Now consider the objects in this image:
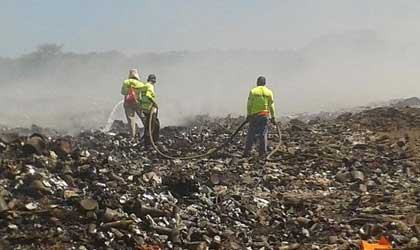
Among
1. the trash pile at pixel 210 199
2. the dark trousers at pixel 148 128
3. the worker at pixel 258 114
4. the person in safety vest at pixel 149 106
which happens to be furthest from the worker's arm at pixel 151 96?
the worker at pixel 258 114

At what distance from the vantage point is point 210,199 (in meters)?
11.8

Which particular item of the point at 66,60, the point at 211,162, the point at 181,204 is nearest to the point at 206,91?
the point at 66,60

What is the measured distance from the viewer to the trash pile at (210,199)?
9.48 metres

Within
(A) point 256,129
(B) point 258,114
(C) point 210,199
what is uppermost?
(B) point 258,114

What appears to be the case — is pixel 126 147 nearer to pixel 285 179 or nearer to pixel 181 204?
pixel 285 179

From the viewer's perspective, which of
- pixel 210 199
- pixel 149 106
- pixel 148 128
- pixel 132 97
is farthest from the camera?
pixel 132 97

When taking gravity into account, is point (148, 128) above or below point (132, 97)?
below

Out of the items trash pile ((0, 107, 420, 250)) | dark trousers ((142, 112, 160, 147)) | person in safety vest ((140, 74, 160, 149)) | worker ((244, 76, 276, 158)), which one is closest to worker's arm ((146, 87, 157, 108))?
person in safety vest ((140, 74, 160, 149))

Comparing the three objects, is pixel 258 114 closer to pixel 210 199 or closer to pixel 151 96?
pixel 151 96

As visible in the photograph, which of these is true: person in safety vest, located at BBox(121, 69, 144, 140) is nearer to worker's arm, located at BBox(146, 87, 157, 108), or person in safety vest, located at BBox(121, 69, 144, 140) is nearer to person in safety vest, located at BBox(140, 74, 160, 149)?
person in safety vest, located at BBox(140, 74, 160, 149)

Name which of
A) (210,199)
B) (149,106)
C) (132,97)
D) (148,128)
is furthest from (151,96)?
(210,199)

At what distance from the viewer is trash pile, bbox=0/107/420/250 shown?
373 inches

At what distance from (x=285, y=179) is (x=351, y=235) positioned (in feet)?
12.7

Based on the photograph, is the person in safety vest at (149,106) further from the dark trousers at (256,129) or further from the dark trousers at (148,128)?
the dark trousers at (256,129)
